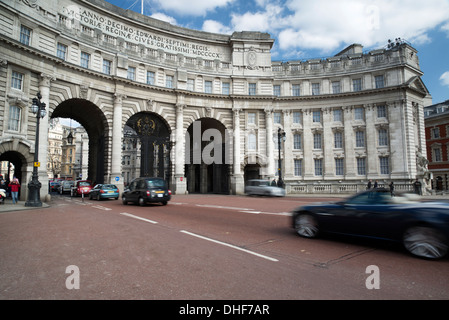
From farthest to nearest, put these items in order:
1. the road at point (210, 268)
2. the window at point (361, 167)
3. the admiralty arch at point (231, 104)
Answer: the window at point (361, 167), the admiralty arch at point (231, 104), the road at point (210, 268)

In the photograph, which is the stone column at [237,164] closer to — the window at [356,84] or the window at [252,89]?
the window at [252,89]

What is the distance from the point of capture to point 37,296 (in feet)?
11.8

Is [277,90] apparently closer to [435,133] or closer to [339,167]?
[339,167]

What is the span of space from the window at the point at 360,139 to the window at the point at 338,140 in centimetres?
181

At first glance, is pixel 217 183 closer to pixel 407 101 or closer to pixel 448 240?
pixel 407 101

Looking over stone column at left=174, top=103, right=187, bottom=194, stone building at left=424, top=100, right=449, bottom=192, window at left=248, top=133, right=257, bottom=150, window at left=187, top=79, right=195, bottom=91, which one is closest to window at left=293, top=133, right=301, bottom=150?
window at left=248, top=133, right=257, bottom=150

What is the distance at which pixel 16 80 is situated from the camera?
71.1ft

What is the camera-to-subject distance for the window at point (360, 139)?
116 ft

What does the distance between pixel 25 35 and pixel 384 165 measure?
39720mm

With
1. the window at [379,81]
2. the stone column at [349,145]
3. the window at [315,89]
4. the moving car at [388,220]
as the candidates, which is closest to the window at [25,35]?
the moving car at [388,220]

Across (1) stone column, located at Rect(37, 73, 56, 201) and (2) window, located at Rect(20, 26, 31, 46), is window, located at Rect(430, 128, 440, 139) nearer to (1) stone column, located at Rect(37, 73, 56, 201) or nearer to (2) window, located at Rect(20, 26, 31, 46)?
(1) stone column, located at Rect(37, 73, 56, 201)

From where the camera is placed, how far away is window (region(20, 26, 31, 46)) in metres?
22.1
